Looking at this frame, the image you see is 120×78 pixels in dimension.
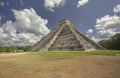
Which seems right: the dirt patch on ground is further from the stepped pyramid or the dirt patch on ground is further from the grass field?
the stepped pyramid

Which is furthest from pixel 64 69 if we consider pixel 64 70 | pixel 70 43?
pixel 70 43

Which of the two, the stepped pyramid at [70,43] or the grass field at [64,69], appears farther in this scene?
the stepped pyramid at [70,43]

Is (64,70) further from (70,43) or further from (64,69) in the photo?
(70,43)

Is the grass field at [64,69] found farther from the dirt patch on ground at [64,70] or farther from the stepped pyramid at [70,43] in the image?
the stepped pyramid at [70,43]

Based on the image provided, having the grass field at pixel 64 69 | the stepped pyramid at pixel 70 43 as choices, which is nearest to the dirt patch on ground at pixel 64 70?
the grass field at pixel 64 69

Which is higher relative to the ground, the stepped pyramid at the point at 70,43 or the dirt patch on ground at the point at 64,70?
the stepped pyramid at the point at 70,43

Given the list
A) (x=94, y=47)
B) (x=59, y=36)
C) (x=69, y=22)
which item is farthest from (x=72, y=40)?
(x=69, y=22)

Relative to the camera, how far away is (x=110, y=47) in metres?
51.0

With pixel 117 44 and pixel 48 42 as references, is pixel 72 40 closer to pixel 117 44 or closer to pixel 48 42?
pixel 48 42

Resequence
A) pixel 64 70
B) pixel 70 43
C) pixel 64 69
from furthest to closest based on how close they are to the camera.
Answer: pixel 70 43
pixel 64 69
pixel 64 70

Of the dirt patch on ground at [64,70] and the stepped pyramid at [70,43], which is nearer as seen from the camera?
the dirt patch on ground at [64,70]

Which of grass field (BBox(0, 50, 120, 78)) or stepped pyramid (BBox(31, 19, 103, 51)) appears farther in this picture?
stepped pyramid (BBox(31, 19, 103, 51))

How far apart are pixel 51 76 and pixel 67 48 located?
2945 cm

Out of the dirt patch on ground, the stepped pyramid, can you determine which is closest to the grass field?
the dirt patch on ground
